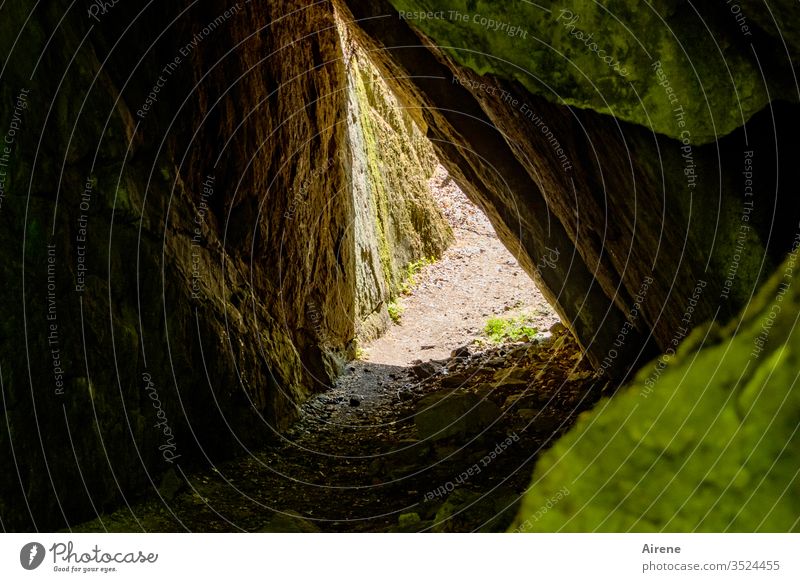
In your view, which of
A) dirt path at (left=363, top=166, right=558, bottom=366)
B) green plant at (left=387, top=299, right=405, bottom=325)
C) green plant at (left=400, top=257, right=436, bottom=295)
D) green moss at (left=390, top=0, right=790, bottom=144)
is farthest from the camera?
green plant at (left=400, top=257, right=436, bottom=295)

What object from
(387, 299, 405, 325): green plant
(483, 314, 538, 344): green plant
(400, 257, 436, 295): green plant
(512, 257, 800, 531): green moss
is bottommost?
(483, 314, 538, 344): green plant

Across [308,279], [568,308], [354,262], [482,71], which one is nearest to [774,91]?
[482,71]

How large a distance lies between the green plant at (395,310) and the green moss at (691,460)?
1479 cm

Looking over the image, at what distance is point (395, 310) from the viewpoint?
58.1ft

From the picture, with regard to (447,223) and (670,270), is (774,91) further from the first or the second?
(447,223)

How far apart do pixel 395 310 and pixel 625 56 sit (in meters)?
13.1

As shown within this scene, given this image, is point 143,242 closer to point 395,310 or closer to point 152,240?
point 152,240

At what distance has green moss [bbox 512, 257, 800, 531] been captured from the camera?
7.89 feet

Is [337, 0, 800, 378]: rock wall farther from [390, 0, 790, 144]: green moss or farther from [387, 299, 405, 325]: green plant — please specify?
[387, 299, 405, 325]: green plant

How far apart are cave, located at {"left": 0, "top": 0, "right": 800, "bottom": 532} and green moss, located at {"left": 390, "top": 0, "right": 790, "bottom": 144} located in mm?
15
